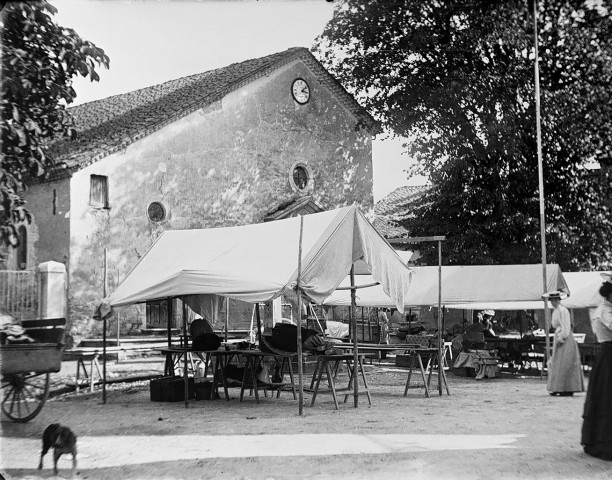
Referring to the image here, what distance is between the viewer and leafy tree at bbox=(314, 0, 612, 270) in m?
14.1

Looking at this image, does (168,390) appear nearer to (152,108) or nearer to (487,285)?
(487,285)

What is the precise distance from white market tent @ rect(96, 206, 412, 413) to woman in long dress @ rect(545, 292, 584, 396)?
8.70 ft

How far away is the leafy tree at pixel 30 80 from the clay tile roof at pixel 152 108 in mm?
6664

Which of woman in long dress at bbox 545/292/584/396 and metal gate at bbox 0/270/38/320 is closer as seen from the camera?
woman in long dress at bbox 545/292/584/396

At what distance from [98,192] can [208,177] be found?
3.13 meters

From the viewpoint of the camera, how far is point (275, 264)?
29.5 ft

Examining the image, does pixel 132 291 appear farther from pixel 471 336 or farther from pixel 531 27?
pixel 531 27

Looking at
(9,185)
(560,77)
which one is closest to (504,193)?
(560,77)

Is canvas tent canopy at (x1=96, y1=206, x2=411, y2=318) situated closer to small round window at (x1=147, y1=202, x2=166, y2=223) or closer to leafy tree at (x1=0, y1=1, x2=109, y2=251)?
leafy tree at (x1=0, y1=1, x2=109, y2=251)

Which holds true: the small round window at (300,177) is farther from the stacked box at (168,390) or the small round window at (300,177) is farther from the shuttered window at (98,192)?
the stacked box at (168,390)

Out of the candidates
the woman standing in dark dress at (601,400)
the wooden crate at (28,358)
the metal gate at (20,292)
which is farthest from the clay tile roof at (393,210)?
the woman standing in dark dress at (601,400)

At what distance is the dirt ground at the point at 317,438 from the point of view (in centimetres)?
571

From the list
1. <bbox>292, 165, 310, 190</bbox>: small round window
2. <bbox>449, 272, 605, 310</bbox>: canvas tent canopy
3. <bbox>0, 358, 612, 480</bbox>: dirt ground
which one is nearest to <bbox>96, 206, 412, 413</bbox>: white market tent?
<bbox>0, 358, 612, 480</bbox>: dirt ground

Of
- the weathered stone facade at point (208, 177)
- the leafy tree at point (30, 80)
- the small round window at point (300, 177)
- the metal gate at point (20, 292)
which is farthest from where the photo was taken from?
the small round window at point (300, 177)
